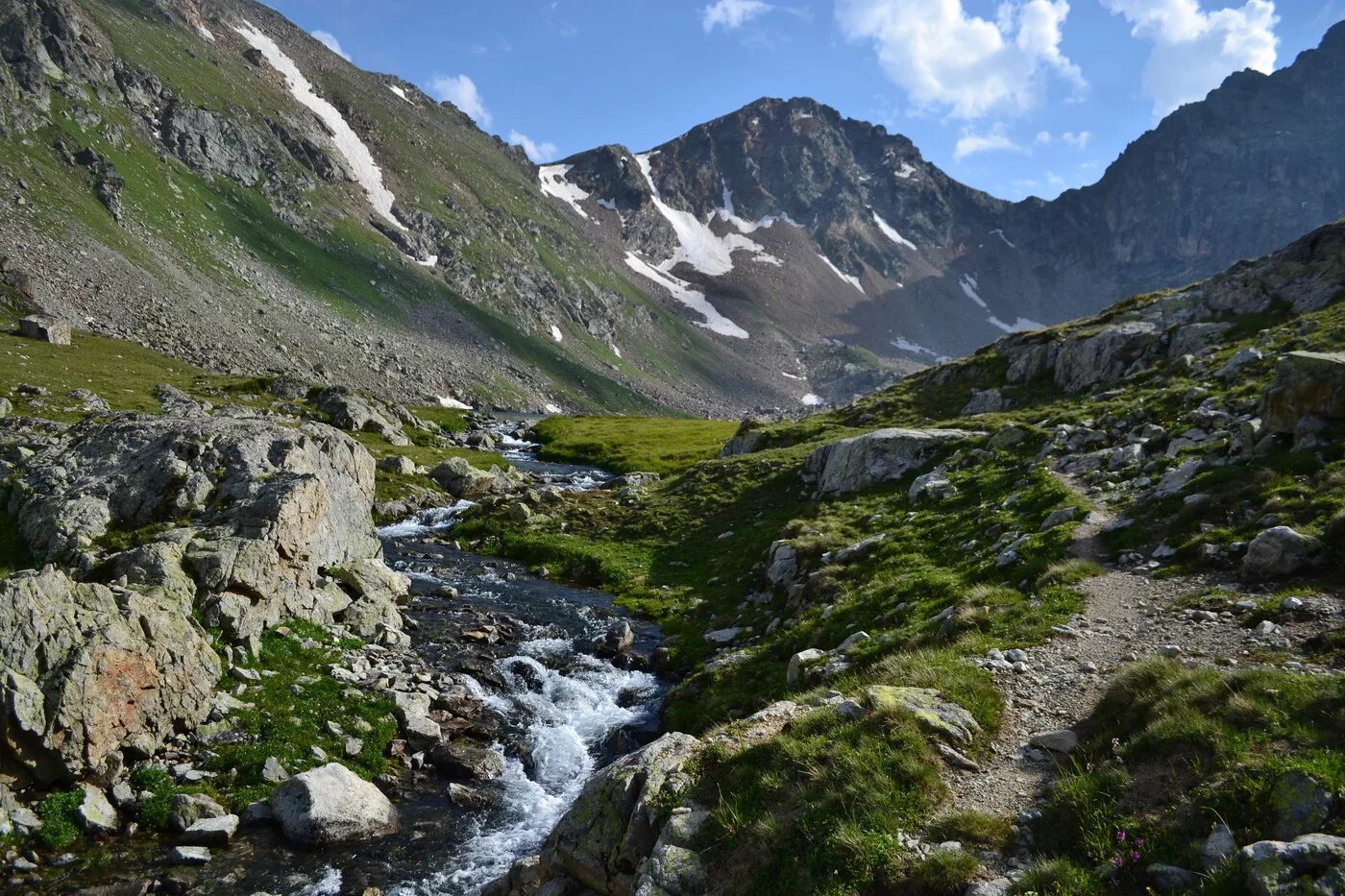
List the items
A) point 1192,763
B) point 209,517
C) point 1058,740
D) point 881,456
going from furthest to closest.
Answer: point 881,456 < point 209,517 < point 1058,740 < point 1192,763

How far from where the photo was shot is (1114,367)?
47.4 m

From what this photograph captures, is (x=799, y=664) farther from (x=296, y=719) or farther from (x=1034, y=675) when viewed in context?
(x=296, y=719)

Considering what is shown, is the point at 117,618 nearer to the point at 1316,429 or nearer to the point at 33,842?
the point at 33,842

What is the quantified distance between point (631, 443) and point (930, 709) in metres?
83.9

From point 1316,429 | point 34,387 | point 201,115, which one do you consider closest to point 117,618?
point 1316,429

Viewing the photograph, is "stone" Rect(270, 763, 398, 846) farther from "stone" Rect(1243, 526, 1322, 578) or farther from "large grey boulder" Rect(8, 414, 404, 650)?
"stone" Rect(1243, 526, 1322, 578)

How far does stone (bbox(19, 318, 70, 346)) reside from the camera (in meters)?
81.5

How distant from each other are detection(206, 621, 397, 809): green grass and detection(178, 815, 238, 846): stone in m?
0.76

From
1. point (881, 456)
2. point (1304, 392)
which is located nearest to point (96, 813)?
point (1304, 392)

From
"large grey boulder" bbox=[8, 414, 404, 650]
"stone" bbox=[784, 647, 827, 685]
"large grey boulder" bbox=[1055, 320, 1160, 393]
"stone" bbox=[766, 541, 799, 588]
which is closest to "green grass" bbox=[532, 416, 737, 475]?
"large grey boulder" bbox=[1055, 320, 1160, 393]

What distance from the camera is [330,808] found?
15.7 m

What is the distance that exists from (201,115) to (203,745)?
200m

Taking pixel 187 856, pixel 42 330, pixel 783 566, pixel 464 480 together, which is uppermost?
pixel 42 330

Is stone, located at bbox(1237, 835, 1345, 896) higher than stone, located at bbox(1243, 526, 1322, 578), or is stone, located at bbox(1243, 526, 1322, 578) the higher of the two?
stone, located at bbox(1243, 526, 1322, 578)
